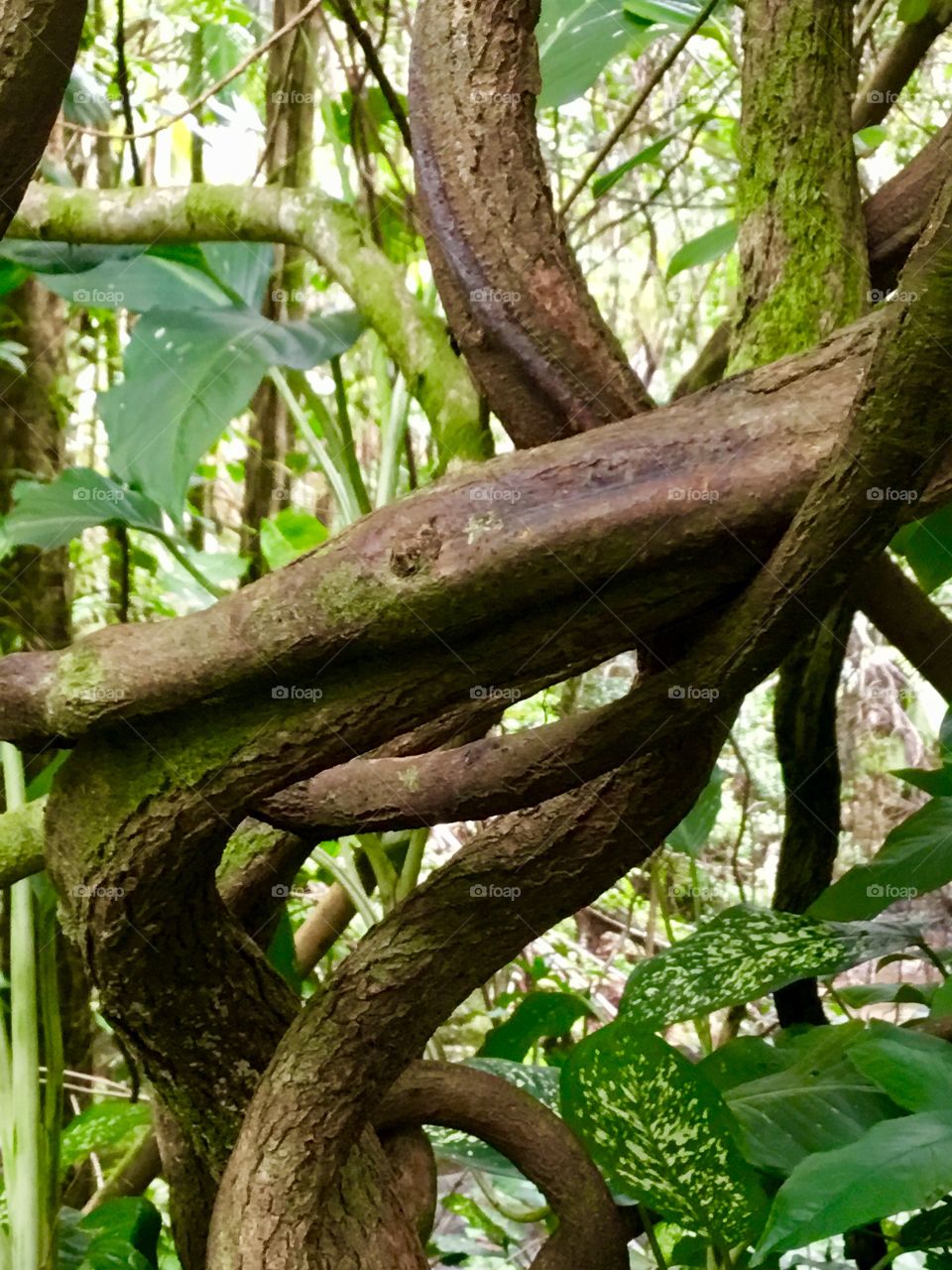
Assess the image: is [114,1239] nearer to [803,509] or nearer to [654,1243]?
[654,1243]

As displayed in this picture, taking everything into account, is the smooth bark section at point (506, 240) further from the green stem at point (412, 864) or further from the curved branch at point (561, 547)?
the green stem at point (412, 864)

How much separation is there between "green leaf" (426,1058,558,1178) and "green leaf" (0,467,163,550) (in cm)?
71

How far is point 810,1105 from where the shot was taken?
34.0 inches

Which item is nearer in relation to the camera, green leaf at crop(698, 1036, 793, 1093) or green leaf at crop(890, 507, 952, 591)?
green leaf at crop(698, 1036, 793, 1093)

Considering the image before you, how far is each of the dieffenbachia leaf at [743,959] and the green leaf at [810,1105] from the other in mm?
69

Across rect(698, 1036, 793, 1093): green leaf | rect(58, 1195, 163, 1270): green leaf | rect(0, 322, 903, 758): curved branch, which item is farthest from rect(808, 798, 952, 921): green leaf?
rect(58, 1195, 163, 1270): green leaf

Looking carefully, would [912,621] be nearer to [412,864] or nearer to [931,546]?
[931,546]

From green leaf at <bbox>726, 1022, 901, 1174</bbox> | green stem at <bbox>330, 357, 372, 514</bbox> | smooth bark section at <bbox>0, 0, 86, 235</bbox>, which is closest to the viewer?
smooth bark section at <bbox>0, 0, 86, 235</bbox>

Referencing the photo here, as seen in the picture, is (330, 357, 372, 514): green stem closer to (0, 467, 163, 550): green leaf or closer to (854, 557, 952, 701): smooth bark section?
(0, 467, 163, 550): green leaf

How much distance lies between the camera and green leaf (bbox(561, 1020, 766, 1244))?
0.75m

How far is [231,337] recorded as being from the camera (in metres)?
1.22

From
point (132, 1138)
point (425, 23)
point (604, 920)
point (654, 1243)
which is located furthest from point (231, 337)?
point (604, 920)

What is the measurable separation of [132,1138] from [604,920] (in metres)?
1.19

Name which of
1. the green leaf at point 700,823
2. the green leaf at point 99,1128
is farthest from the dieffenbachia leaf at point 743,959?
the green leaf at point 99,1128
